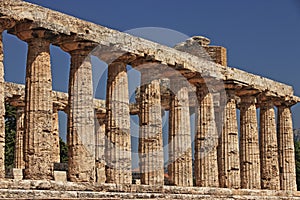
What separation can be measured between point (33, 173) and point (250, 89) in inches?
760

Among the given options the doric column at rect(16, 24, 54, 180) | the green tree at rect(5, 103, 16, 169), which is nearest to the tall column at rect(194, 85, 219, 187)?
the doric column at rect(16, 24, 54, 180)

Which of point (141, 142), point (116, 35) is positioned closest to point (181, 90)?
point (141, 142)

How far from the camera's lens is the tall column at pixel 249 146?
155ft

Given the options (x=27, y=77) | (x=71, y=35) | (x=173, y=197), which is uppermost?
(x=71, y=35)

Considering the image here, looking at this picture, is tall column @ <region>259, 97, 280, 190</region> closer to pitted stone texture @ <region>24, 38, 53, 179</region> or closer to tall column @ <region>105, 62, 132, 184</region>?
tall column @ <region>105, 62, 132, 184</region>

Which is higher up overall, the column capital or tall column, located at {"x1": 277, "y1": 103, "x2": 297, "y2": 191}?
the column capital

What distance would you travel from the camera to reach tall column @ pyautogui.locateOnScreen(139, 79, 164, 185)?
132 feet

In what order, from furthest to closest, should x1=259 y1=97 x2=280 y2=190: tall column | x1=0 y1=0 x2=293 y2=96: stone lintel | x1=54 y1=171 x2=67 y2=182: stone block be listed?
x1=259 y1=97 x2=280 y2=190: tall column, x1=54 y1=171 x2=67 y2=182: stone block, x1=0 y1=0 x2=293 y2=96: stone lintel

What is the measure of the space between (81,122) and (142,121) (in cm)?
579

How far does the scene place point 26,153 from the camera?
3306 centimetres

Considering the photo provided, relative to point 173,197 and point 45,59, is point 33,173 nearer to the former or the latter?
point 45,59

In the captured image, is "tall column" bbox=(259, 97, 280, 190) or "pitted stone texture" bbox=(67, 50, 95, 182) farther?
"tall column" bbox=(259, 97, 280, 190)

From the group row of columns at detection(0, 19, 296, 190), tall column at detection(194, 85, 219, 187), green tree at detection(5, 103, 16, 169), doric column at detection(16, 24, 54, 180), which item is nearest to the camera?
doric column at detection(16, 24, 54, 180)

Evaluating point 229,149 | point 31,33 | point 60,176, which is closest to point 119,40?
point 31,33
